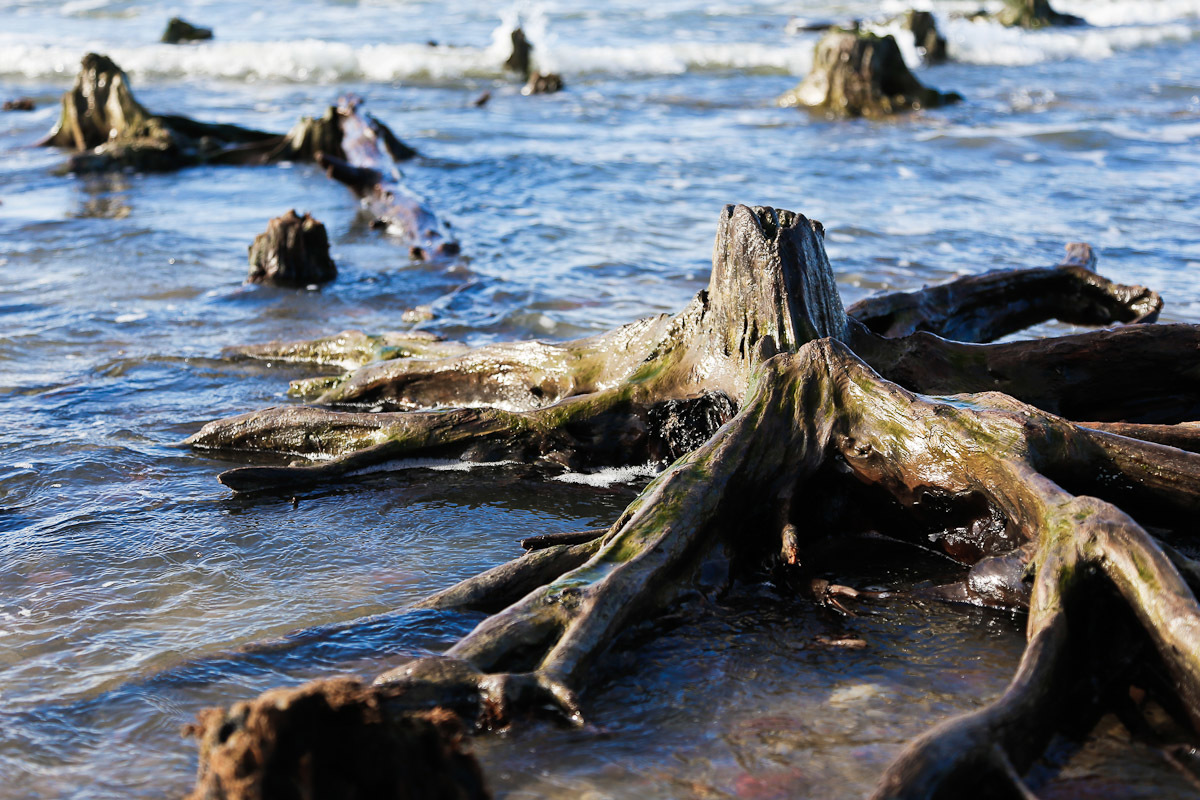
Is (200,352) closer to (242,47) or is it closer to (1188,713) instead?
(1188,713)

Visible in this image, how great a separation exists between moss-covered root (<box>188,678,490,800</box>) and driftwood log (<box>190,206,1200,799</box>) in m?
0.68

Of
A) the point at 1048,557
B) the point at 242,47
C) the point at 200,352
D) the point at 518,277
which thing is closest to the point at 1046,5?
the point at 242,47

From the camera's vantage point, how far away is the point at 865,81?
17.2 meters

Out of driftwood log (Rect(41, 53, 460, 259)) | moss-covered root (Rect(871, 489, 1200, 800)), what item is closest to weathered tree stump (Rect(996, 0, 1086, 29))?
driftwood log (Rect(41, 53, 460, 259))

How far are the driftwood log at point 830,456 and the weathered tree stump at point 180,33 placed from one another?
24214mm

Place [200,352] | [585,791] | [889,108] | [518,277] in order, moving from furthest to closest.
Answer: [889,108]
[518,277]
[200,352]
[585,791]

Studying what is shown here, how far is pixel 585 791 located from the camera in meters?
2.81

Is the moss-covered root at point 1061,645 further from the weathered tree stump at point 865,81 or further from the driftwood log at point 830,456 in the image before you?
the weathered tree stump at point 865,81

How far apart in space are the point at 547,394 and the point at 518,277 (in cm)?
363

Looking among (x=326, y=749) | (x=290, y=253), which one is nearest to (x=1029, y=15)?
(x=290, y=253)

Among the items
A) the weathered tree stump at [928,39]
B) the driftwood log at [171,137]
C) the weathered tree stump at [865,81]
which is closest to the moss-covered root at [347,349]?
the driftwood log at [171,137]

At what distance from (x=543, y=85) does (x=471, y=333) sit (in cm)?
1445

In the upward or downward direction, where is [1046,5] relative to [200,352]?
upward

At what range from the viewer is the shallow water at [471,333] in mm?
3145
